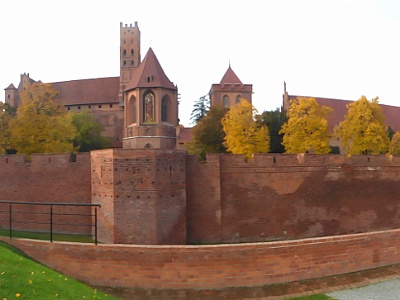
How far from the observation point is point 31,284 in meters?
8.51

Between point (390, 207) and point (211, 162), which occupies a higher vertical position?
point (211, 162)

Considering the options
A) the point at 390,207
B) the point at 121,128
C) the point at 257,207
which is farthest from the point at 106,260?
the point at 121,128

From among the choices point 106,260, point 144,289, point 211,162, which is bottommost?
point 144,289

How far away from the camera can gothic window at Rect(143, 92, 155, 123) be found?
38.8 meters

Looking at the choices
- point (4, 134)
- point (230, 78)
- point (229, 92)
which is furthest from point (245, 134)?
point (230, 78)

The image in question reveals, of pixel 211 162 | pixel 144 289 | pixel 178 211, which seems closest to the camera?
pixel 144 289

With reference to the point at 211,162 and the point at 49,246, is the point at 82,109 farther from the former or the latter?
the point at 49,246

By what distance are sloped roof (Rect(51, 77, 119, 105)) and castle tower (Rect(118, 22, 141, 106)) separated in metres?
1.59

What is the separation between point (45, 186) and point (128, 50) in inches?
1735

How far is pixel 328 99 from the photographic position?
4841 centimetres

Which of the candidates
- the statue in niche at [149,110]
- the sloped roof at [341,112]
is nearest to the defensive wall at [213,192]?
the statue in niche at [149,110]

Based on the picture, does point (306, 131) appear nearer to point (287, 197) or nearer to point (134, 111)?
point (287, 197)

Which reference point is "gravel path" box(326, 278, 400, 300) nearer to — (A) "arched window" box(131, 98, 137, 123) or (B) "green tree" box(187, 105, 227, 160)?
(B) "green tree" box(187, 105, 227, 160)

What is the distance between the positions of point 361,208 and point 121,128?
3586cm
